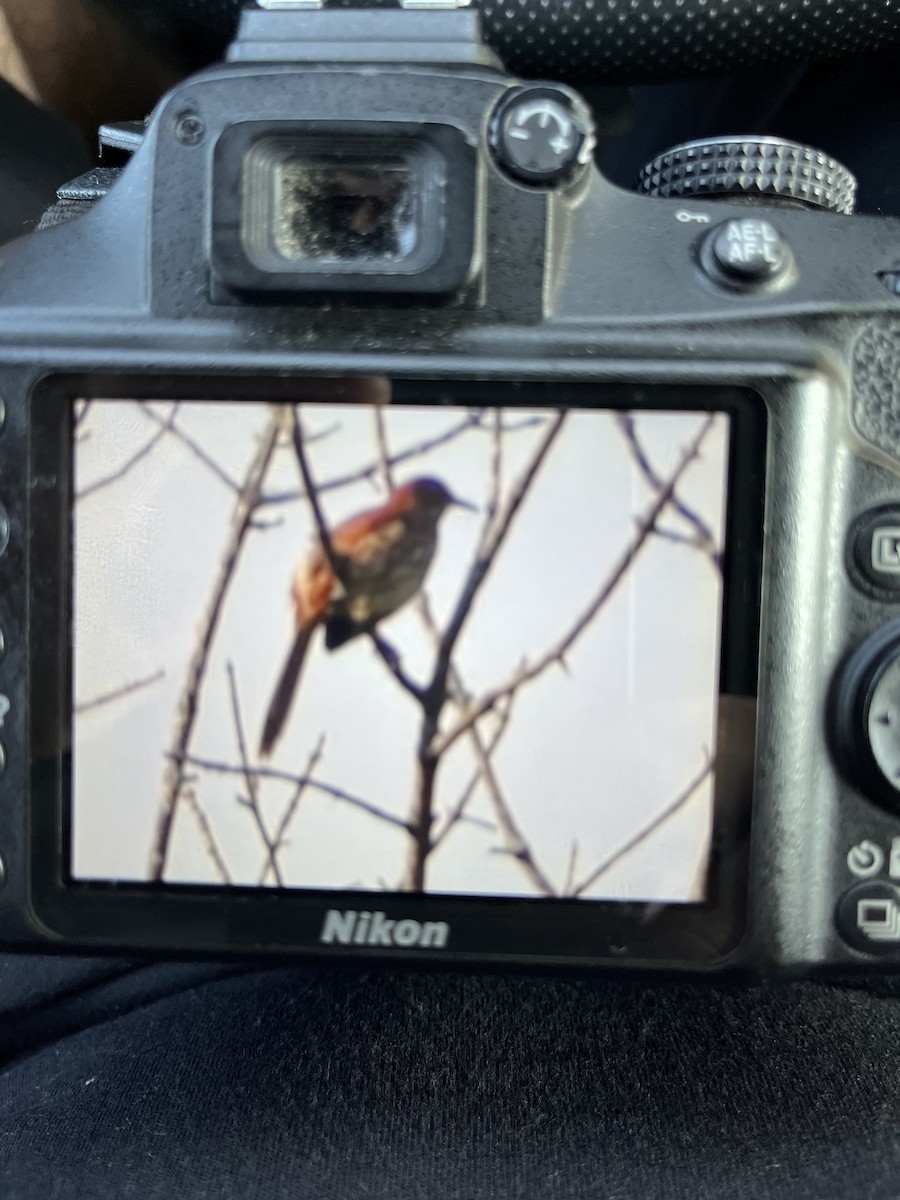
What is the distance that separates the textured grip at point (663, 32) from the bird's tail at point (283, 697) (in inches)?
10.6

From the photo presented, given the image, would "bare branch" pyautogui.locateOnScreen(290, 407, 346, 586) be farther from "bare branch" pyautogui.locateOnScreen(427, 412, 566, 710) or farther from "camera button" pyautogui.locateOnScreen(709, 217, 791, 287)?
"camera button" pyautogui.locateOnScreen(709, 217, 791, 287)

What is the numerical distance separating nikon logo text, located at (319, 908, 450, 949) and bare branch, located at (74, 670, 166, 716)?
11cm

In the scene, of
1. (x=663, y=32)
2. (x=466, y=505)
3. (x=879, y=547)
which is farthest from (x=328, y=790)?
(x=663, y=32)

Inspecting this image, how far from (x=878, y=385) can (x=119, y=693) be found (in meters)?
0.29

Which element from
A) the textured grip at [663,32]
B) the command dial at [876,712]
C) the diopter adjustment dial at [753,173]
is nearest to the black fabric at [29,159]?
the textured grip at [663,32]

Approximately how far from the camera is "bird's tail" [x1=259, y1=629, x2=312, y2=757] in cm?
34

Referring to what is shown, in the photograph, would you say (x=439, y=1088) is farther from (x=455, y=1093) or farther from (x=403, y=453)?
(x=403, y=453)

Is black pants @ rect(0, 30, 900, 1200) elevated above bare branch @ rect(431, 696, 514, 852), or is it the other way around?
bare branch @ rect(431, 696, 514, 852)

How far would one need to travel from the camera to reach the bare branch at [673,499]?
33 centimetres

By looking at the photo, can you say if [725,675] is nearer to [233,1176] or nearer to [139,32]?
[233,1176]

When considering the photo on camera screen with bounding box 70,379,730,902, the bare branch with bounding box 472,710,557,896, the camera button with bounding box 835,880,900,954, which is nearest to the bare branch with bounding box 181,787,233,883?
the photo on camera screen with bounding box 70,379,730,902

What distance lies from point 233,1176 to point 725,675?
0.78ft

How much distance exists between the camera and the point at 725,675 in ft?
1.08

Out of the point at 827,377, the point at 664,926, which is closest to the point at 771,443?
the point at 827,377
